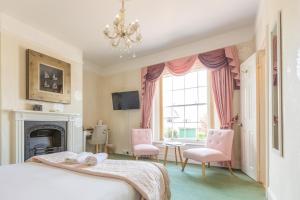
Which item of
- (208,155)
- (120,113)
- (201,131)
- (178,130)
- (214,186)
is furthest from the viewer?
(120,113)

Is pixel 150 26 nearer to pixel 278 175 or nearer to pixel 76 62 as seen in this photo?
pixel 76 62

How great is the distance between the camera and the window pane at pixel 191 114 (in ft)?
15.0

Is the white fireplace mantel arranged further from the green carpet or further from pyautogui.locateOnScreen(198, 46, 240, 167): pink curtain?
pyautogui.locateOnScreen(198, 46, 240, 167): pink curtain

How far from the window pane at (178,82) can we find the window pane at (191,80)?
0.11 m

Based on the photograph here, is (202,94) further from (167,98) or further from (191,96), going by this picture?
(167,98)

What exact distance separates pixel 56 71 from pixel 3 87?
109cm

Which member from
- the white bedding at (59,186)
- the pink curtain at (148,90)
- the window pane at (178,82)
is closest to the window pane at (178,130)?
the pink curtain at (148,90)

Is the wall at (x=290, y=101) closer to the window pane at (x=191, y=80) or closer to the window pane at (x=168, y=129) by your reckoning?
the window pane at (x=191, y=80)

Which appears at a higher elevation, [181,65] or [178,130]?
[181,65]

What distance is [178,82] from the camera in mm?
4914

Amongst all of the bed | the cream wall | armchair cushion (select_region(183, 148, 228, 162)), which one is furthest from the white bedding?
the cream wall

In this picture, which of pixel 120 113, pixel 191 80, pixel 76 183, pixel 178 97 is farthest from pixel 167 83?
pixel 76 183

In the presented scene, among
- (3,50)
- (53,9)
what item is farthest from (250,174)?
(3,50)

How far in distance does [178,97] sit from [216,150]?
5.60 feet
